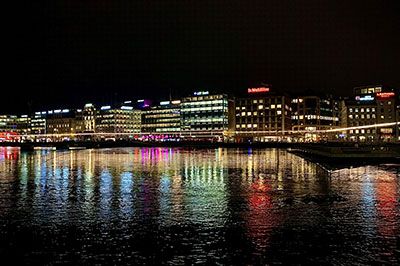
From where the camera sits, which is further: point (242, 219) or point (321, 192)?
point (321, 192)

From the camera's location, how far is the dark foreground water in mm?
15000

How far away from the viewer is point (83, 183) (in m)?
36.2

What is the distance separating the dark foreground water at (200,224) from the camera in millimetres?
15000

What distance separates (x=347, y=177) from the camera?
3997cm

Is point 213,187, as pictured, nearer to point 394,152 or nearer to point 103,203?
point 103,203

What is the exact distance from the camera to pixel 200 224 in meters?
19.7

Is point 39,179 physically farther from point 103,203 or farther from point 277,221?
point 277,221

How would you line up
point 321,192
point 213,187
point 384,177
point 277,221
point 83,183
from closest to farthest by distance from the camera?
point 277,221 < point 321,192 < point 213,187 < point 83,183 < point 384,177

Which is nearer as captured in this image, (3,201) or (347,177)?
(3,201)

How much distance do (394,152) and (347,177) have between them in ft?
100

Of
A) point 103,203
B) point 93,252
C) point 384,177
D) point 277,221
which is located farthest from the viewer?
point 384,177

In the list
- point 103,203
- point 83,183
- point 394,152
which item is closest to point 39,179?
point 83,183

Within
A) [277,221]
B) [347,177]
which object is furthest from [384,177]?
[277,221]

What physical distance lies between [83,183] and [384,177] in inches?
958
